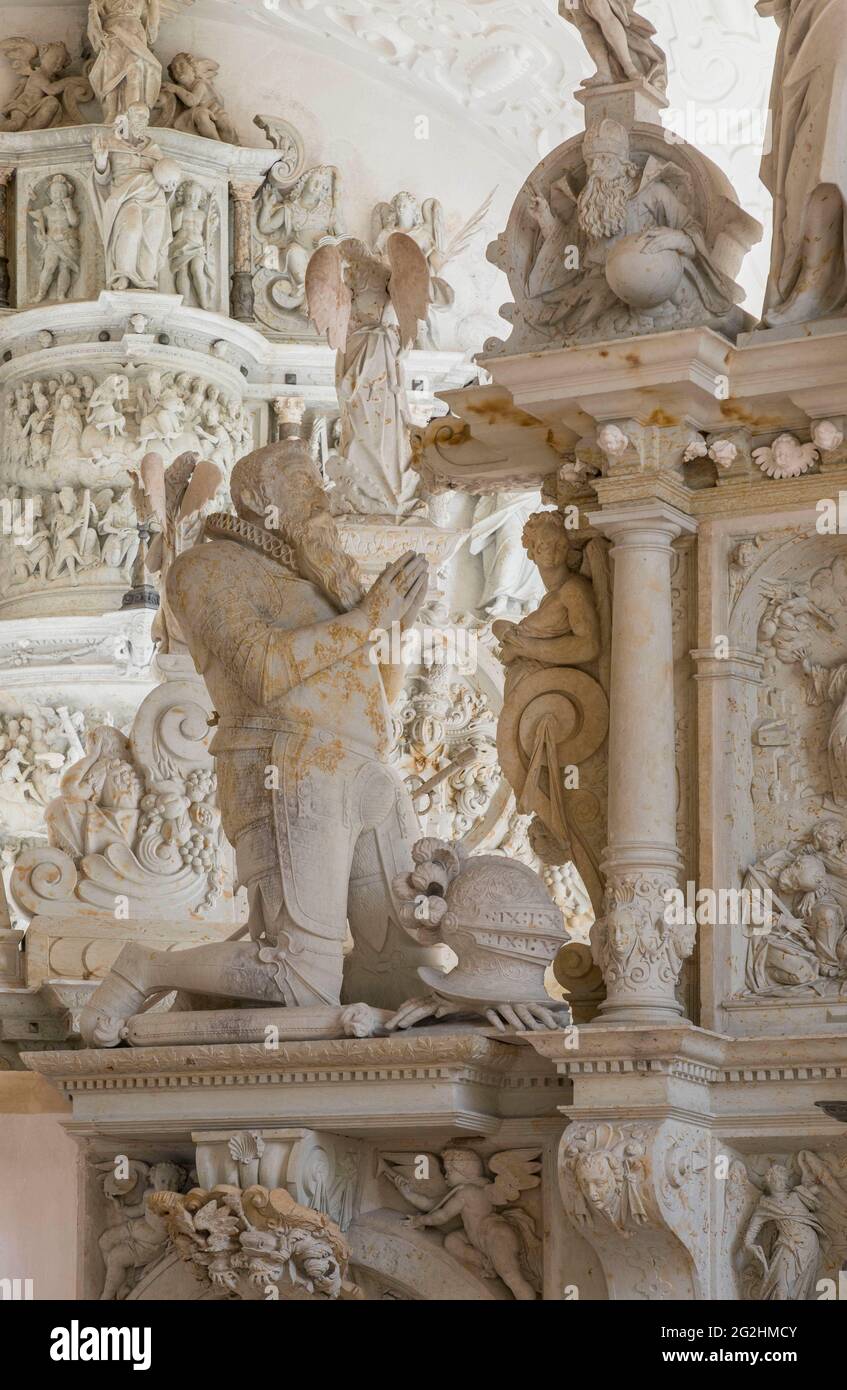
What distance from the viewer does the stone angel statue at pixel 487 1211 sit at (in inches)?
295

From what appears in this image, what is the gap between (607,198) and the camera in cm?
760

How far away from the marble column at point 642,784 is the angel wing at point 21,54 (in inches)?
432

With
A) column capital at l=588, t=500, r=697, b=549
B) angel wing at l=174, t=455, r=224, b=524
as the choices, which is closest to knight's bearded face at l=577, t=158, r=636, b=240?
column capital at l=588, t=500, r=697, b=549

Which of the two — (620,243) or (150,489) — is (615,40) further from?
(150,489)

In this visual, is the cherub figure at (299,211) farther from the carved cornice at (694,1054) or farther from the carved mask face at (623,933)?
the carved cornice at (694,1054)

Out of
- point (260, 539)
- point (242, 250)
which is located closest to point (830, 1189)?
point (260, 539)

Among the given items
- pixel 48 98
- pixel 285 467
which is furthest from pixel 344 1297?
pixel 48 98

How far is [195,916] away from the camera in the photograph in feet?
39.4

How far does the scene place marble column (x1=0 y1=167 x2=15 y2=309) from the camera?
16.9m

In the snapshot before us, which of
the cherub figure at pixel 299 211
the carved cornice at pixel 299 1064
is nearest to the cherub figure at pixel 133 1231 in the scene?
the carved cornice at pixel 299 1064

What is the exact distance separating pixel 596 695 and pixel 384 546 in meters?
5.20

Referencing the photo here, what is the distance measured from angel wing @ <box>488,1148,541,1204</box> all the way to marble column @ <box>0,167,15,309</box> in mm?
10467

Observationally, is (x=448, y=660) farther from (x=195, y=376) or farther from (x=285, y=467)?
(x=285, y=467)

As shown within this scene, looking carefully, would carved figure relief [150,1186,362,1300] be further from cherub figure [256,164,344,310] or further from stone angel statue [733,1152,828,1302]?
cherub figure [256,164,344,310]
